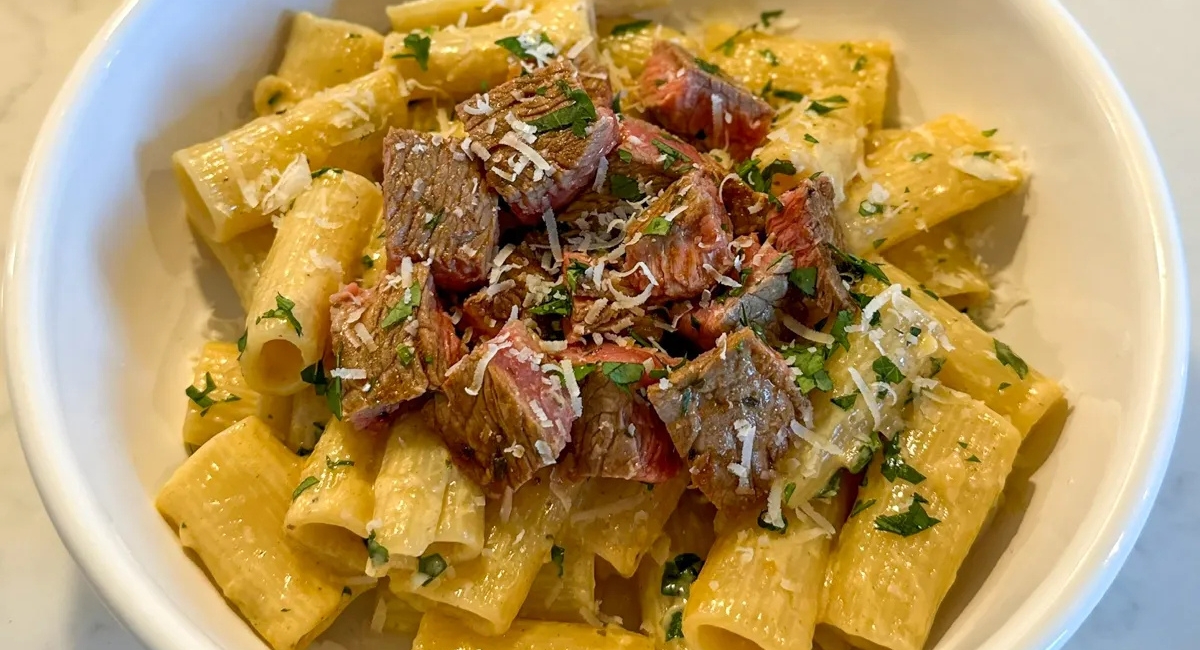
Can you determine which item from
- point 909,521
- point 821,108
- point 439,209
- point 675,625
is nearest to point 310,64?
point 439,209

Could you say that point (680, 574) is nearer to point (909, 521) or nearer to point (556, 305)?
point (909, 521)

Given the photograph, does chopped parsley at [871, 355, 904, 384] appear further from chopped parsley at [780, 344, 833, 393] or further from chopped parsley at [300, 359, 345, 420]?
chopped parsley at [300, 359, 345, 420]

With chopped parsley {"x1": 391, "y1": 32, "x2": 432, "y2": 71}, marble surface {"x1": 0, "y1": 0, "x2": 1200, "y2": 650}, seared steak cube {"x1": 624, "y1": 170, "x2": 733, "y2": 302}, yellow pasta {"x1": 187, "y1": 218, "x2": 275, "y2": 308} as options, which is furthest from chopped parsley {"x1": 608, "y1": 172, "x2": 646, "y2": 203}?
marble surface {"x1": 0, "y1": 0, "x2": 1200, "y2": 650}

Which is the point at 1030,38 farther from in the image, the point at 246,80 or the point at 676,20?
the point at 246,80

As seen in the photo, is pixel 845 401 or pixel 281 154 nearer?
pixel 845 401

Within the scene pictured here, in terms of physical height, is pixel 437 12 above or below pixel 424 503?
above

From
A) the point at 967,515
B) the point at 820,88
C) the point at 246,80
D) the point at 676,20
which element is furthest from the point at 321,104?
the point at 967,515

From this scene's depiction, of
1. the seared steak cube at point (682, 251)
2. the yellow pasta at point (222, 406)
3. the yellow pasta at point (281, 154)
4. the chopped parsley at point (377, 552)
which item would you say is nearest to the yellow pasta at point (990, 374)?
the seared steak cube at point (682, 251)
